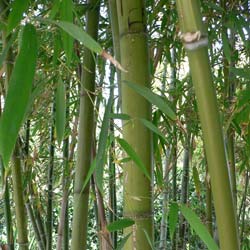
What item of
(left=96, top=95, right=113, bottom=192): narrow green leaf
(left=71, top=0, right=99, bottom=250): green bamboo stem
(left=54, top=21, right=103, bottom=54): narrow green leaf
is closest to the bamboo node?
(left=54, top=21, right=103, bottom=54): narrow green leaf

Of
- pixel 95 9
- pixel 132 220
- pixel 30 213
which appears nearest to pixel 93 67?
pixel 95 9

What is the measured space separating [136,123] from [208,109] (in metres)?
0.21

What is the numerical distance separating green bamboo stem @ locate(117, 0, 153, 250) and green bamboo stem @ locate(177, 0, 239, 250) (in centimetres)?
18

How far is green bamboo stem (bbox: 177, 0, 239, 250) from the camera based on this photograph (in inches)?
22.3

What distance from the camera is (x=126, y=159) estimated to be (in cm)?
77

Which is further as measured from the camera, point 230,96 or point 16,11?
point 230,96

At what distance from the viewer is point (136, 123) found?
0.76 meters

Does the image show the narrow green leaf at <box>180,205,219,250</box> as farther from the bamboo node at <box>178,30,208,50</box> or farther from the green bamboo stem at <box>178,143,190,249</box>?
the green bamboo stem at <box>178,143,190,249</box>

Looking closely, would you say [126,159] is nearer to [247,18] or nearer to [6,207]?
[6,207]

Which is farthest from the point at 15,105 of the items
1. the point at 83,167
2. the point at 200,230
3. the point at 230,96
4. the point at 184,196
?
the point at 184,196

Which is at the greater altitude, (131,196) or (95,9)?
(95,9)

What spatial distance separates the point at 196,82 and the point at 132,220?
284 mm

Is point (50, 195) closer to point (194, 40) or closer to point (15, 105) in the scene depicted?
point (15, 105)

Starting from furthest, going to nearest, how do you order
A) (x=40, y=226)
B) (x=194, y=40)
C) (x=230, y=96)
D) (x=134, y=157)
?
(x=40, y=226)
(x=230, y=96)
(x=134, y=157)
(x=194, y=40)
